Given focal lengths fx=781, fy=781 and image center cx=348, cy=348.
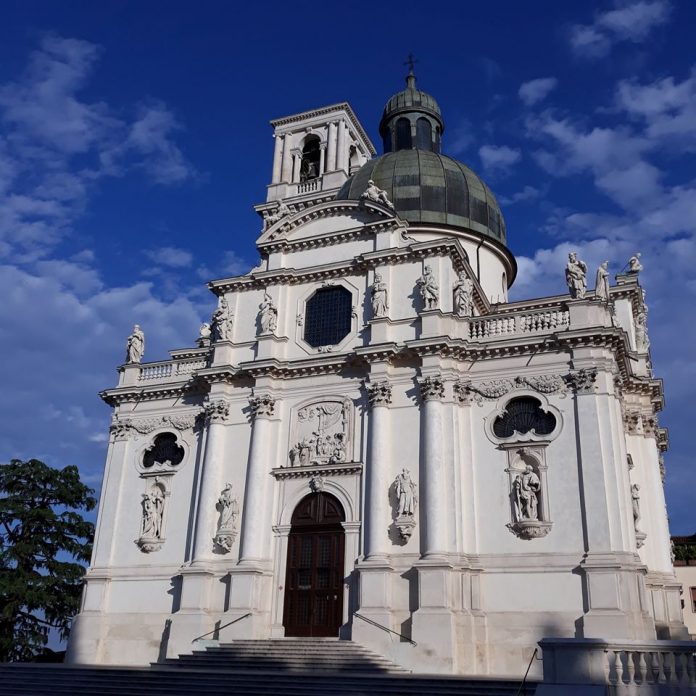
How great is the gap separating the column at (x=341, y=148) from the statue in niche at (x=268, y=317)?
43.5 feet

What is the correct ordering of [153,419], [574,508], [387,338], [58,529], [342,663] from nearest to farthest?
[342,663] → [574,508] → [387,338] → [153,419] → [58,529]

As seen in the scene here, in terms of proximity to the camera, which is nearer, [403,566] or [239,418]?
[403,566]

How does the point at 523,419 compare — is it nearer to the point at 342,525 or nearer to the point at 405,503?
the point at 405,503

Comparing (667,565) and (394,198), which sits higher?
(394,198)

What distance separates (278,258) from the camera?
29078mm

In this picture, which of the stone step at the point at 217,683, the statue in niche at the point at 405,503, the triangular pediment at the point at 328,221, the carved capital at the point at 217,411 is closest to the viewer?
the stone step at the point at 217,683

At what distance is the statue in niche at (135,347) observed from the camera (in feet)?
97.9

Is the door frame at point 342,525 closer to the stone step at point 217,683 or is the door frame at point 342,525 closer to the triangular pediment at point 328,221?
the stone step at point 217,683

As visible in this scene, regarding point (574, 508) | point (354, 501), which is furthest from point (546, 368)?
point (354, 501)

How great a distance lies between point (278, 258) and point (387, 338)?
597 centimetres

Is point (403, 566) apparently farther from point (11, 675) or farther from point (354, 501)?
point (11, 675)

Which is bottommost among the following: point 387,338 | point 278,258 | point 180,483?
point 180,483

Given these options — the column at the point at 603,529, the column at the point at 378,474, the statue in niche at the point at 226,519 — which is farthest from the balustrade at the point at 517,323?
the statue in niche at the point at 226,519

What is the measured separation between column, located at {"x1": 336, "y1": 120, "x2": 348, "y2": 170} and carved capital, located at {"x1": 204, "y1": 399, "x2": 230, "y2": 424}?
16476 millimetres
